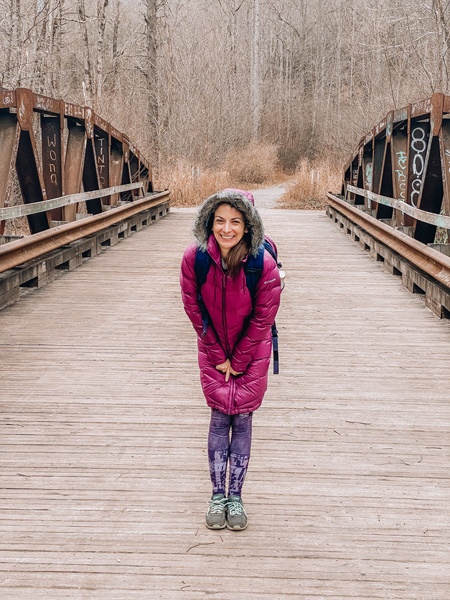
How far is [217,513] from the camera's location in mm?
3201

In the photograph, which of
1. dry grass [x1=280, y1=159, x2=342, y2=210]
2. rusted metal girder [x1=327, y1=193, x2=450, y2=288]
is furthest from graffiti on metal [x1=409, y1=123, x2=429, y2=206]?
dry grass [x1=280, y1=159, x2=342, y2=210]

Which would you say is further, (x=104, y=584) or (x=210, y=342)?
(x=210, y=342)

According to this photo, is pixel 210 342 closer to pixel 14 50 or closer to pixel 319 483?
pixel 319 483

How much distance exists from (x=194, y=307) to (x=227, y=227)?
389 mm

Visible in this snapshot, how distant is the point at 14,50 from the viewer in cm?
1736

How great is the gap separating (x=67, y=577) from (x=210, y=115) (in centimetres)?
3155

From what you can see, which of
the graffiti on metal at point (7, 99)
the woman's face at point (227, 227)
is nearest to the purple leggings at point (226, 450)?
the woman's face at point (227, 227)

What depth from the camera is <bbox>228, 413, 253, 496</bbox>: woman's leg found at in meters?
3.31

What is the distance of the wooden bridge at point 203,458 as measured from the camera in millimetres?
2861

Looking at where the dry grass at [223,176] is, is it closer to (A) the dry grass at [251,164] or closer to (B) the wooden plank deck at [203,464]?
(A) the dry grass at [251,164]

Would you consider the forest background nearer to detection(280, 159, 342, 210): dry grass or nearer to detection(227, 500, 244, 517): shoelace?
detection(280, 159, 342, 210): dry grass

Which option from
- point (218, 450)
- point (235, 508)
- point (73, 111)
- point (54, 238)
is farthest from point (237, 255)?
point (73, 111)

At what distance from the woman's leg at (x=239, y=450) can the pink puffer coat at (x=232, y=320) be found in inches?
3.5

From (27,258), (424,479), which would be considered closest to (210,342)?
(424,479)
